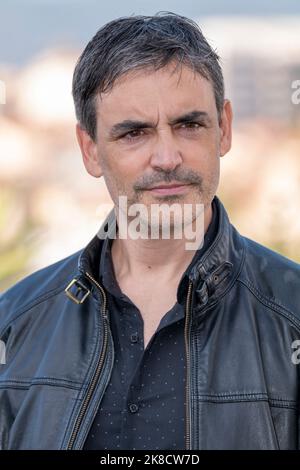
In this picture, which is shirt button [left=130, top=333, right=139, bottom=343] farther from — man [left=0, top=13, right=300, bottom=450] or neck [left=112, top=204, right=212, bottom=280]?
neck [left=112, top=204, right=212, bottom=280]

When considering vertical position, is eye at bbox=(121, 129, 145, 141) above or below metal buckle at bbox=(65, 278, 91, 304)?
above

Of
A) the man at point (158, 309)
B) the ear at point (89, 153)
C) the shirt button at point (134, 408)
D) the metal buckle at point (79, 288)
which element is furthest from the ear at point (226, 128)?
the shirt button at point (134, 408)

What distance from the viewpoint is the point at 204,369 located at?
2230 mm

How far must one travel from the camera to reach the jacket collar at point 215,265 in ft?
7.55

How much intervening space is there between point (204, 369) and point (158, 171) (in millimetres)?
550

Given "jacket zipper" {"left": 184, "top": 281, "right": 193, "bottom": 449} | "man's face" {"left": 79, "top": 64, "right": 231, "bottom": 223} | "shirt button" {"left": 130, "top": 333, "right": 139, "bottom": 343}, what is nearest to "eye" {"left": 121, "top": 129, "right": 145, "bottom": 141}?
"man's face" {"left": 79, "top": 64, "right": 231, "bottom": 223}

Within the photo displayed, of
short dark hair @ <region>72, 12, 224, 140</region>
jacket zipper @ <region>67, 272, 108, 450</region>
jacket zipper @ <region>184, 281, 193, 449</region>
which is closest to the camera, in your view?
jacket zipper @ <region>184, 281, 193, 449</region>

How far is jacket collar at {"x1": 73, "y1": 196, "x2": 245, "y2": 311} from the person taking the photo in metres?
2.30

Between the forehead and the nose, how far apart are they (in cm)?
6

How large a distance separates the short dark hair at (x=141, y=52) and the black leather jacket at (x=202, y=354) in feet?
1.33

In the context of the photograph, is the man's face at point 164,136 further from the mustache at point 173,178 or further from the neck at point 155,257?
the neck at point 155,257
